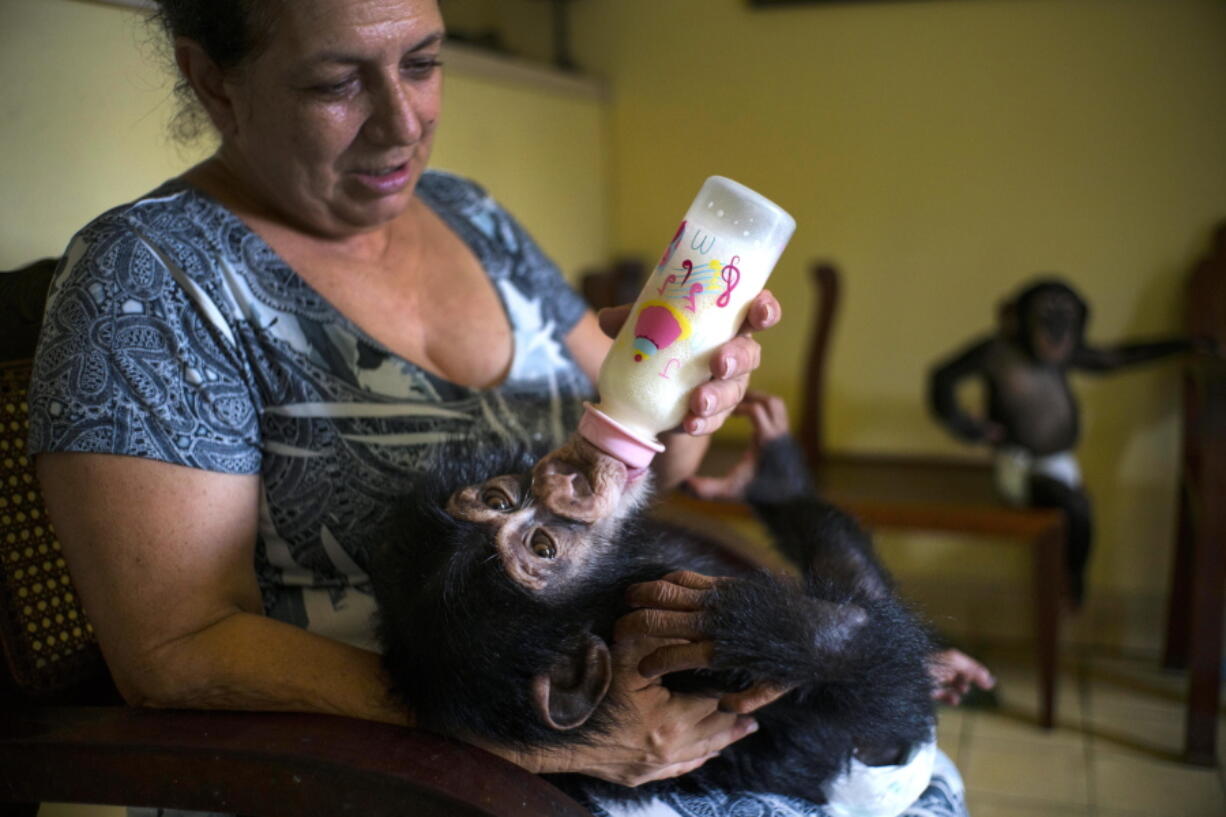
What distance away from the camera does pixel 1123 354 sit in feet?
7.89

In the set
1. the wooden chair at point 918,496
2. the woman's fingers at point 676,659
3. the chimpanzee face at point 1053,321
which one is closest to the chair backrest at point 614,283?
the wooden chair at point 918,496

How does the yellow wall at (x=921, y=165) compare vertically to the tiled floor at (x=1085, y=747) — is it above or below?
above

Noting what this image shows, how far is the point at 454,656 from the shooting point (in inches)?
37.8

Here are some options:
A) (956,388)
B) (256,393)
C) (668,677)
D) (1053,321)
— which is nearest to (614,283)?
(956,388)

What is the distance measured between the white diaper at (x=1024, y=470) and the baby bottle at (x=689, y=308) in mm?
1780

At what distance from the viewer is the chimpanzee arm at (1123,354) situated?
238cm

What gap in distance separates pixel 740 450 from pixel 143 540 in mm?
1994

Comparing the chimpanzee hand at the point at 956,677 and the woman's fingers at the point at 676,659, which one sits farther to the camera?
the chimpanzee hand at the point at 956,677

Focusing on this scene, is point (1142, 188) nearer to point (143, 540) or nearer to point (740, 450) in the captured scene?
point (740, 450)

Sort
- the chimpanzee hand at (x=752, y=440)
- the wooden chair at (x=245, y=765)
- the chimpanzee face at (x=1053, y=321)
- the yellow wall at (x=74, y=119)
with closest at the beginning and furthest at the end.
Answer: the wooden chair at (x=245, y=765)
the yellow wall at (x=74, y=119)
the chimpanzee hand at (x=752, y=440)
the chimpanzee face at (x=1053, y=321)

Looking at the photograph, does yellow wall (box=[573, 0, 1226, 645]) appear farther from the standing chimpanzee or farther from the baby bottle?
the baby bottle

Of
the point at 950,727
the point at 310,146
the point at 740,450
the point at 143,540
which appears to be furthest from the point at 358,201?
the point at 950,727

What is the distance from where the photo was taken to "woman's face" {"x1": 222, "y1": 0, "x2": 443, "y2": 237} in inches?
41.6

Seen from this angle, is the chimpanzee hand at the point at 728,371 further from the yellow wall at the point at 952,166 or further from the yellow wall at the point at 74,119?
the yellow wall at the point at 952,166
